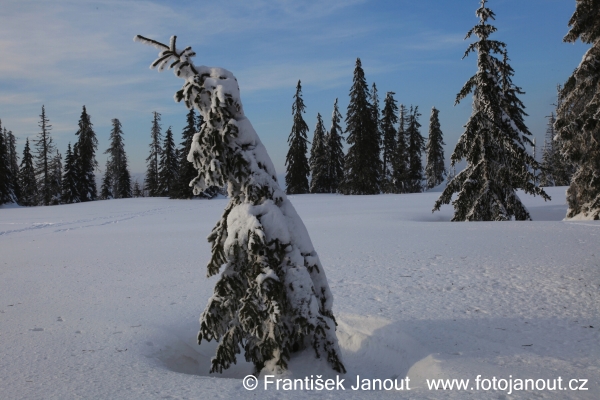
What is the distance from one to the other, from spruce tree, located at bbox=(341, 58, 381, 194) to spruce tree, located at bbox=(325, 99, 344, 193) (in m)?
6.41

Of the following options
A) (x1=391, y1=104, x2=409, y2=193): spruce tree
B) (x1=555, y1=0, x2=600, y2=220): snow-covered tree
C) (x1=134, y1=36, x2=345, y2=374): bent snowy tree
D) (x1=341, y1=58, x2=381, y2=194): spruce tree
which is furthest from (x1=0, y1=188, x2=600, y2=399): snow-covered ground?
(x1=391, y1=104, x2=409, y2=193): spruce tree

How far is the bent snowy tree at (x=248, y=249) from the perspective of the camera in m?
4.23

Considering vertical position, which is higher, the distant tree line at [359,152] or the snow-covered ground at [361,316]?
the distant tree line at [359,152]

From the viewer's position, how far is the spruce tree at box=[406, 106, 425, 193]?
1936 inches

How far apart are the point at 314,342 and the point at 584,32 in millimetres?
16467

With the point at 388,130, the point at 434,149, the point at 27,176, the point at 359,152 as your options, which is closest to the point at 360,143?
the point at 359,152

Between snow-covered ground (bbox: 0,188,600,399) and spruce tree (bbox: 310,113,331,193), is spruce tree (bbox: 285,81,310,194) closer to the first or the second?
spruce tree (bbox: 310,113,331,193)

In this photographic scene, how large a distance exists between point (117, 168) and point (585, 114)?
62.5 m

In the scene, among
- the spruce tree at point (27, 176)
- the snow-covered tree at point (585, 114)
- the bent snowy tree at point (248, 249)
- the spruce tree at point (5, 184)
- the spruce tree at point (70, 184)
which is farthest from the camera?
the spruce tree at point (27, 176)

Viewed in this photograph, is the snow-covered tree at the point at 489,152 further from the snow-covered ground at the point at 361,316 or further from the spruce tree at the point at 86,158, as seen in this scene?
the spruce tree at the point at 86,158

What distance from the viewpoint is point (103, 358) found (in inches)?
171

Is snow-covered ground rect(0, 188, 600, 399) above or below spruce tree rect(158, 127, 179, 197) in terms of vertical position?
below

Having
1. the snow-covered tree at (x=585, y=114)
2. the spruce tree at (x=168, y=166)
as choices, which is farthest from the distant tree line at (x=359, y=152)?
the snow-covered tree at (x=585, y=114)

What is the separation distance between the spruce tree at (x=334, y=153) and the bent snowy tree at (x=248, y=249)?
144 ft
